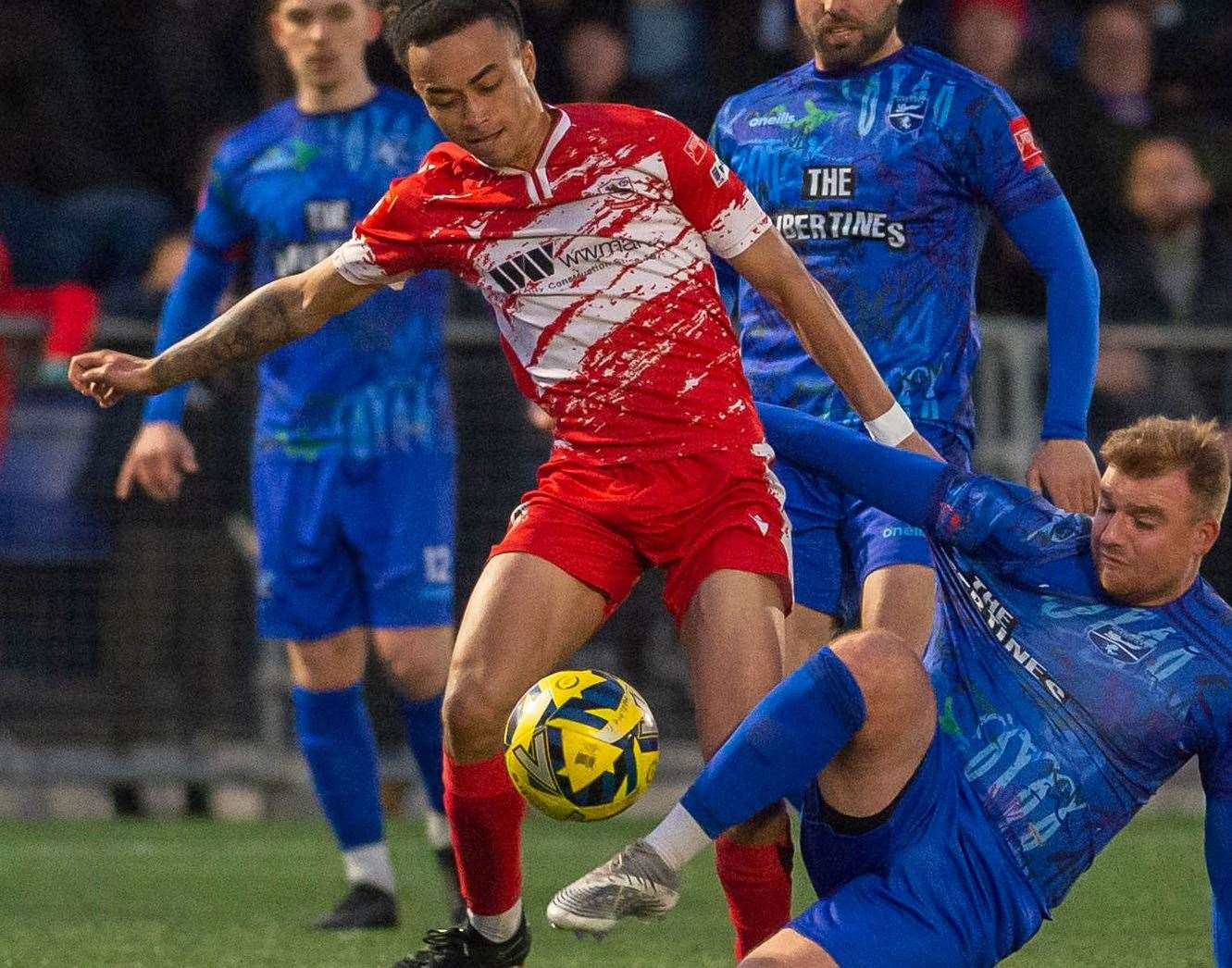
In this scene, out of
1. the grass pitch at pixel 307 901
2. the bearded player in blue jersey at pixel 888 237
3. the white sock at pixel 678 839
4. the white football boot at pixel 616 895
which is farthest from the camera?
the grass pitch at pixel 307 901

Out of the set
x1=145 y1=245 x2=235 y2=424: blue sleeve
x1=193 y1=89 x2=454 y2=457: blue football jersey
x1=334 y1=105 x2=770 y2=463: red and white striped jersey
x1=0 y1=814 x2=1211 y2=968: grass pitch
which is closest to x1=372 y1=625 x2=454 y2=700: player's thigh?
x1=193 y1=89 x2=454 y2=457: blue football jersey

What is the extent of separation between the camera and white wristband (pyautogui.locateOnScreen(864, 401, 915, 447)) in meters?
4.90

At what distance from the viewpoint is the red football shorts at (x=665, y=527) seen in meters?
4.95

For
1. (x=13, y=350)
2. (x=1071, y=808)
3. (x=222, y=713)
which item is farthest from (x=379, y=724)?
(x=1071, y=808)

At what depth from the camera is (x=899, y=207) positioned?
5664mm

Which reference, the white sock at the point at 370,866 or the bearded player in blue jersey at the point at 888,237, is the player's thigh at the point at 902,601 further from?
the white sock at the point at 370,866

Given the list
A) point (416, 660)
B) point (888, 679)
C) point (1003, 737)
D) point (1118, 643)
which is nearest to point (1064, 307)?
point (1118, 643)

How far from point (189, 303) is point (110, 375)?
6.17 feet

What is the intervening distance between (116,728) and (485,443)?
196cm

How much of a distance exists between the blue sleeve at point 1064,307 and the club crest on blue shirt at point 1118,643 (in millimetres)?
998

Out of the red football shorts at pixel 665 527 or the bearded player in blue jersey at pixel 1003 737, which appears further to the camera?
the red football shorts at pixel 665 527

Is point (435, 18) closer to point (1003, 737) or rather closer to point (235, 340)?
point (235, 340)

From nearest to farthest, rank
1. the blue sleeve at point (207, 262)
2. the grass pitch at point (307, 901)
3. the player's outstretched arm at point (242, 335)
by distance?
the player's outstretched arm at point (242, 335)
the grass pitch at point (307, 901)
the blue sleeve at point (207, 262)

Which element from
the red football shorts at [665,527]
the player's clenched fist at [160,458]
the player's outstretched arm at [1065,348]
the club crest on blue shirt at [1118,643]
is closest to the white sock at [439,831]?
the player's clenched fist at [160,458]
